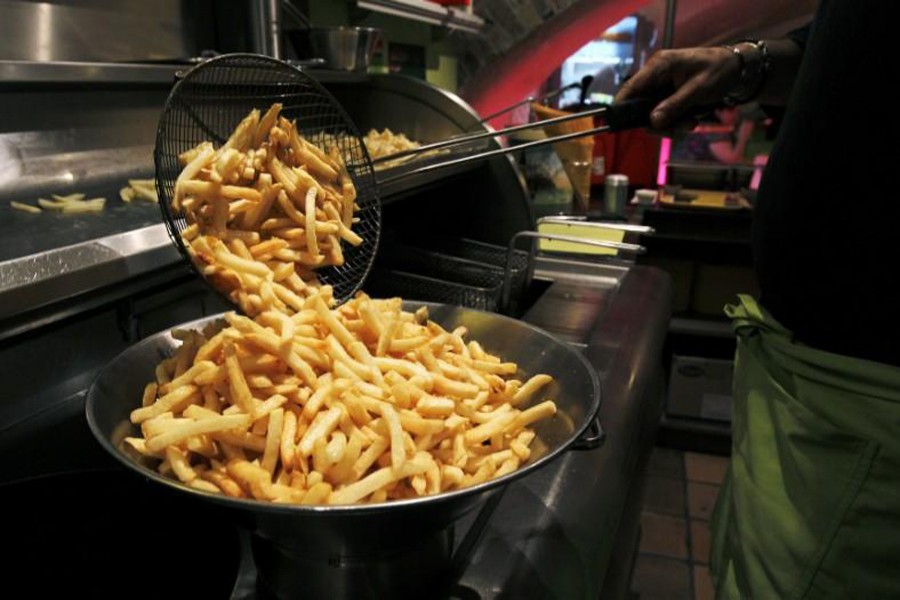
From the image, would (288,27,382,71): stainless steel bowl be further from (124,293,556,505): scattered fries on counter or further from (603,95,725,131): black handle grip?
(124,293,556,505): scattered fries on counter

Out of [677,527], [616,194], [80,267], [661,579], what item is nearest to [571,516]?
[80,267]

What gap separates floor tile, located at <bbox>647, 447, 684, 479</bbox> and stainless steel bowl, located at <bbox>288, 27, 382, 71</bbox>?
205cm

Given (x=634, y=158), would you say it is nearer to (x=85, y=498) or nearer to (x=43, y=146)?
(x=43, y=146)

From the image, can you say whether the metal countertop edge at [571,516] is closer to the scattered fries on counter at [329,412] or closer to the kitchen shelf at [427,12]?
the scattered fries on counter at [329,412]

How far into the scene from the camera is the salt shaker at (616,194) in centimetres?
328

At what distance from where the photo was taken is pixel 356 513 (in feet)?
1.92

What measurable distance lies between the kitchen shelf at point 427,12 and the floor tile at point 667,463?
2.20 metres

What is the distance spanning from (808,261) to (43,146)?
1723mm

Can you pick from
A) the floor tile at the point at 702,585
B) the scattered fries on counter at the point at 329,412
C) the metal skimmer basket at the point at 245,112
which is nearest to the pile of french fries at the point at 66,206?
the metal skimmer basket at the point at 245,112

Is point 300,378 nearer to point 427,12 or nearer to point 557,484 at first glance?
point 557,484

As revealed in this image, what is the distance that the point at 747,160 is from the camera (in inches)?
158

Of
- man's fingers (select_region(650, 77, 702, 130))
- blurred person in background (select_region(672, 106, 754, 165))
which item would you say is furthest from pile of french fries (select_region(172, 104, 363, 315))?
blurred person in background (select_region(672, 106, 754, 165))

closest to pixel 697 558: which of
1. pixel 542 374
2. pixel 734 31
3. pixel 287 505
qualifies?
pixel 542 374

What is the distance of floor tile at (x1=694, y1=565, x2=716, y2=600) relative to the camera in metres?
2.23
